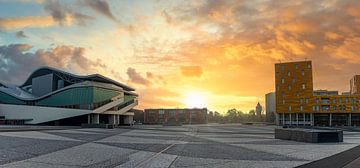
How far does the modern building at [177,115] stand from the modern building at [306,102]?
202 ft

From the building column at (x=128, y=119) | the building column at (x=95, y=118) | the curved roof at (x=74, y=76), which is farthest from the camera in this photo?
the building column at (x=128, y=119)

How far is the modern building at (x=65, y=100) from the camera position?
8788cm

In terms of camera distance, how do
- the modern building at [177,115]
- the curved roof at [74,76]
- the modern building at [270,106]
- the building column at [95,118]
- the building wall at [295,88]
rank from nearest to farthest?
the building column at [95,118] < the curved roof at [74,76] < the building wall at [295,88] < the modern building at [177,115] < the modern building at [270,106]

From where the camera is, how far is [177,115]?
165375 mm

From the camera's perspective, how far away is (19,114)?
87.6 metres

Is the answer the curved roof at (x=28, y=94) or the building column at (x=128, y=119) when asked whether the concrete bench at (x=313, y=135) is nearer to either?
the curved roof at (x=28, y=94)

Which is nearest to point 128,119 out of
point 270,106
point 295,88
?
point 295,88

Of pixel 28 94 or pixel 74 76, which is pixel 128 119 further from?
pixel 28 94

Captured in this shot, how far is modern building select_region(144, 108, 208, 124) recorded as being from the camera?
6427 inches

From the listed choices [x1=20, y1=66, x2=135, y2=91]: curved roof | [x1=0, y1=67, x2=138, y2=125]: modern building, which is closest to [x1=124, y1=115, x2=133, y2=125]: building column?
[x1=0, y1=67, x2=138, y2=125]: modern building

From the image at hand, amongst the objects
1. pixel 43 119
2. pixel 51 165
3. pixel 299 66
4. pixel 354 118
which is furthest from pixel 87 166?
pixel 354 118

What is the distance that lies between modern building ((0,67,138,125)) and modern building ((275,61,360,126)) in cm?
5320

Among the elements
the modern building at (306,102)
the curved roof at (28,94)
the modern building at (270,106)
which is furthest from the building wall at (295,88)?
the modern building at (270,106)

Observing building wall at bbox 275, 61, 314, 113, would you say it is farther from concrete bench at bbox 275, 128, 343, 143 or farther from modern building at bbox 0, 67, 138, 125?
concrete bench at bbox 275, 128, 343, 143
